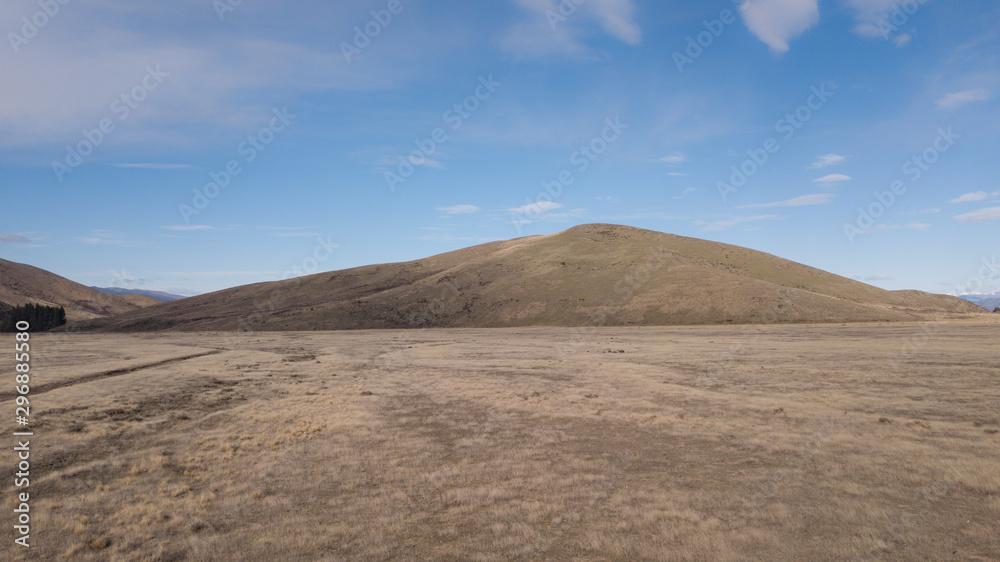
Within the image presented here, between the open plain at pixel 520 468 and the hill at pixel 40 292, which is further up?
the hill at pixel 40 292

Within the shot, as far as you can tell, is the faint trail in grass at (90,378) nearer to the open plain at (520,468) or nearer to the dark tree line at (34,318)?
the open plain at (520,468)

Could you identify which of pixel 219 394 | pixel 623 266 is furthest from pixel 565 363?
pixel 623 266

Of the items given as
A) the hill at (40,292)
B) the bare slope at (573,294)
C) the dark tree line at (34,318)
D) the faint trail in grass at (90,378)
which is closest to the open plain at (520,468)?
the faint trail in grass at (90,378)

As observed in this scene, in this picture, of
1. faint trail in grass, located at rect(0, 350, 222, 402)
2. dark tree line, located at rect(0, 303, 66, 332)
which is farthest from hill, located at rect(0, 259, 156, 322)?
faint trail in grass, located at rect(0, 350, 222, 402)

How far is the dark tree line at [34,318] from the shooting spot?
103 metres

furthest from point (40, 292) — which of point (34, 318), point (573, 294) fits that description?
point (573, 294)

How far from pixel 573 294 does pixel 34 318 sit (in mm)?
114858

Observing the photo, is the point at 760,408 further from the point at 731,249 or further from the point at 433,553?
the point at 731,249

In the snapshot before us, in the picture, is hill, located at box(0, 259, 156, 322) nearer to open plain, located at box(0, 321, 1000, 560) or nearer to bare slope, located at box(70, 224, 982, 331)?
bare slope, located at box(70, 224, 982, 331)

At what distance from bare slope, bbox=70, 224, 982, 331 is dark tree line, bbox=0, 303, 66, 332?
841cm

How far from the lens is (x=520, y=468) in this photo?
14.3 m

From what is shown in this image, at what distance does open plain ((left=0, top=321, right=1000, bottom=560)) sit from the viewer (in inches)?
376

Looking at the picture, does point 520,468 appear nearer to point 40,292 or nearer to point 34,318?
point 34,318

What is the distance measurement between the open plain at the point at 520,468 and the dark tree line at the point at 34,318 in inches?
4072
